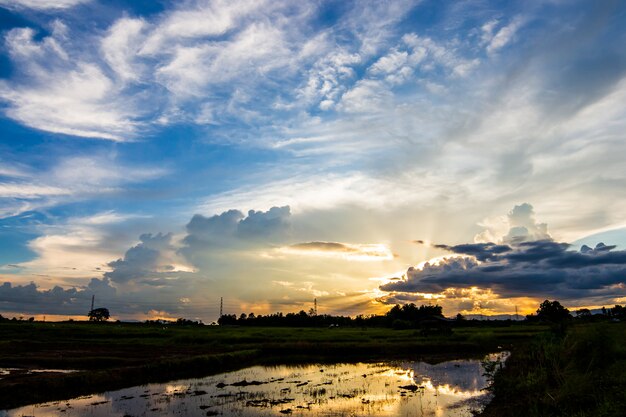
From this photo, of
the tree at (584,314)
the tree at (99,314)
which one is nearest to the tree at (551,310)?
the tree at (584,314)

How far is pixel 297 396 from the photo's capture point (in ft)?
81.7

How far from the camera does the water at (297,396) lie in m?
21.1

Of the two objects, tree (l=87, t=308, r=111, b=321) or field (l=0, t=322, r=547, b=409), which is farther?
tree (l=87, t=308, r=111, b=321)

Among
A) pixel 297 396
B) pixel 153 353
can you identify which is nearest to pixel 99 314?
pixel 153 353

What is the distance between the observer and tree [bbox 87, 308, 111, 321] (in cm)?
15316

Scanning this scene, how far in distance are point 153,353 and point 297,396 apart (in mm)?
25451

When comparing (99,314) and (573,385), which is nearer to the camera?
(573,385)

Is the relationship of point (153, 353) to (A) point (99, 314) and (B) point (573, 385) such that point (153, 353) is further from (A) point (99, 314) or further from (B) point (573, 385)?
(A) point (99, 314)

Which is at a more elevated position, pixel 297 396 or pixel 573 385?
pixel 573 385

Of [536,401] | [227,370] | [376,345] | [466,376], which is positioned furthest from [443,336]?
[536,401]

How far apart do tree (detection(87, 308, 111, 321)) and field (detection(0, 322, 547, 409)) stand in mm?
91896

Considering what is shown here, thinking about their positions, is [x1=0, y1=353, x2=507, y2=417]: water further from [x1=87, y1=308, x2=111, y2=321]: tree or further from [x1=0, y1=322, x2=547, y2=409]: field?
[x1=87, y1=308, x2=111, y2=321]: tree

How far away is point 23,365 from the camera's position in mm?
34469

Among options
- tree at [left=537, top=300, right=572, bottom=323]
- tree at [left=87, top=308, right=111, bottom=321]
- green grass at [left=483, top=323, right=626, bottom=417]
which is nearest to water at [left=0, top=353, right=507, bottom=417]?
green grass at [left=483, top=323, right=626, bottom=417]
